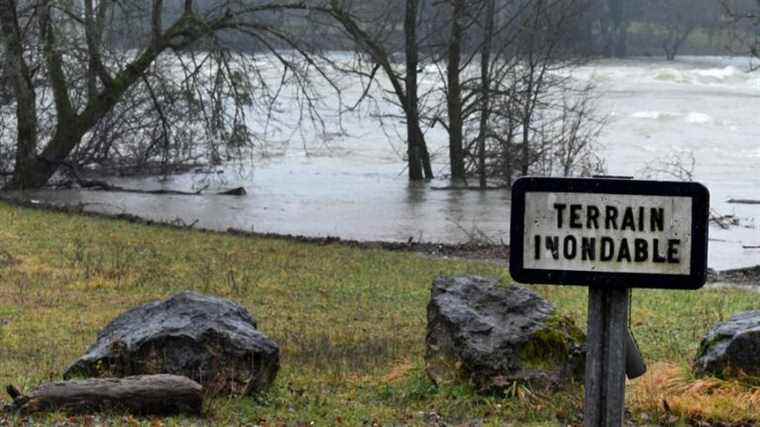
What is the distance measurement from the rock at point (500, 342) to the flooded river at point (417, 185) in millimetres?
12603

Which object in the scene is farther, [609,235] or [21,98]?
[21,98]

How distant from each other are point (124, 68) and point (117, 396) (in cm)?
1976

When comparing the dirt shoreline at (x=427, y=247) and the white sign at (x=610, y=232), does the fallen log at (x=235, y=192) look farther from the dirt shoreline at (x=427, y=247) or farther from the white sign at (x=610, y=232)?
the white sign at (x=610, y=232)

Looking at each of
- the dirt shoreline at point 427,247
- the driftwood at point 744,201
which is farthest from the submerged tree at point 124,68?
the driftwood at point 744,201

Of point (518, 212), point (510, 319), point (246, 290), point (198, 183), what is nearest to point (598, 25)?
point (198, 183)

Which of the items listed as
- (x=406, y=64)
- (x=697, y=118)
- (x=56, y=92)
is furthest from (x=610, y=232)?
(x=697, y=118)

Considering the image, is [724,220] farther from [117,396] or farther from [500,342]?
[117,396]

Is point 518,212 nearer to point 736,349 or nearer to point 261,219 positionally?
point 736,349

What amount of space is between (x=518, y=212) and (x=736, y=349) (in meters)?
3.63

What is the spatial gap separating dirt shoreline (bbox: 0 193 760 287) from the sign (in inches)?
510

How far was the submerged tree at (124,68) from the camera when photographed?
75.6ft

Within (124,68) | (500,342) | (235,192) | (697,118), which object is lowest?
(235,192)

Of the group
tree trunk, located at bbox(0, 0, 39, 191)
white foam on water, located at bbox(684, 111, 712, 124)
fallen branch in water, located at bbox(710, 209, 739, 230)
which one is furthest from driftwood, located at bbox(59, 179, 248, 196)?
white foam on water, located at bbox(684, 111, 712, 124)

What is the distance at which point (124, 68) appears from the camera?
25078 millimetres
